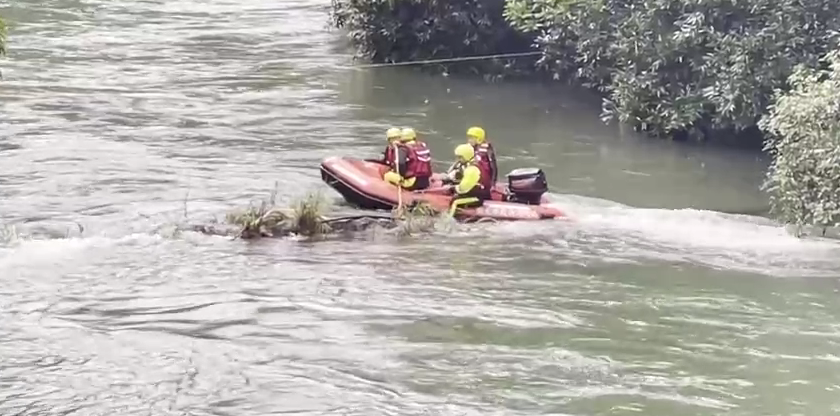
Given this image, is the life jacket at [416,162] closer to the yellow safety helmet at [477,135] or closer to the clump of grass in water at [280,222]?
the yellow safety helmet at [477,135]

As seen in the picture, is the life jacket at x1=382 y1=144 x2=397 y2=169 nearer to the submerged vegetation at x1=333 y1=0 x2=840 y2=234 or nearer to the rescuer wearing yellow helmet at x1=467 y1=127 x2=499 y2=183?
the rescuer wearing yellow helmet at x1=467 y1=127 x2=499 y2=183

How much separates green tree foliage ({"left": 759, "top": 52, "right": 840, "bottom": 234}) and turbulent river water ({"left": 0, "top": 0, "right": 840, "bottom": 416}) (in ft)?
1.28

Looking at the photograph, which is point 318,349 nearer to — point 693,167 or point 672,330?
point 672,330

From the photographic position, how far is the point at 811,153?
12.8 meters

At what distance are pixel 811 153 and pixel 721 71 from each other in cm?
470

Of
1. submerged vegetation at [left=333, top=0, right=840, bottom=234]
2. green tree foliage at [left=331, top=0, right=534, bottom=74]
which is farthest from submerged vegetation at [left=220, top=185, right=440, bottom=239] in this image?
green tree foliage at [left=331, top=0, right=534, bottom=74]

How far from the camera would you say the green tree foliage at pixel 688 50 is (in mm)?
16656

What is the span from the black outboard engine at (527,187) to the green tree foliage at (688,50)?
4118 millimetres

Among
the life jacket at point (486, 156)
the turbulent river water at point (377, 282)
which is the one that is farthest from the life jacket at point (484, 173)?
the turbulent river water at point (377, 282)

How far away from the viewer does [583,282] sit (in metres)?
10.9

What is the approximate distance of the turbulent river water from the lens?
320 inches

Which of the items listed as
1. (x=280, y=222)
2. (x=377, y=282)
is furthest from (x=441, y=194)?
(x=377, y=282)

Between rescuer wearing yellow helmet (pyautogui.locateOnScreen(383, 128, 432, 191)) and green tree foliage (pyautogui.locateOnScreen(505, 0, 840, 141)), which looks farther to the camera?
green tree foliage (pyautogui.locateOnScreen(505, 0, 840, 141))

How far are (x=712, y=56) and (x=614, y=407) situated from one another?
10607mm
